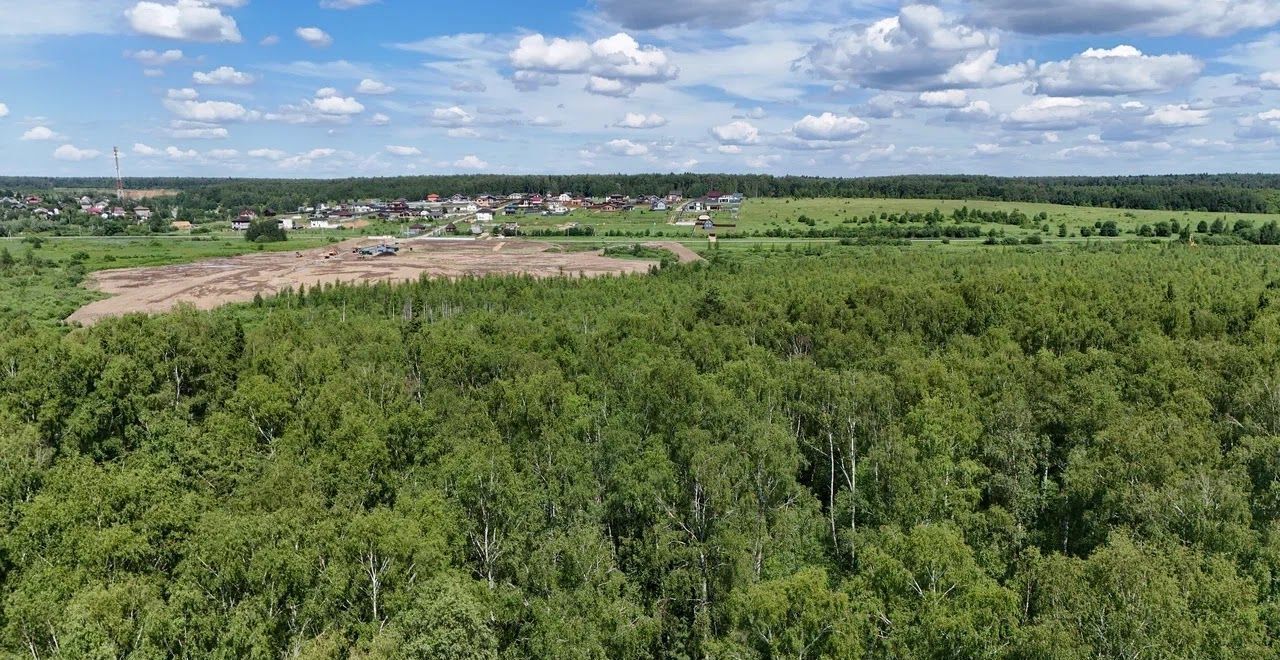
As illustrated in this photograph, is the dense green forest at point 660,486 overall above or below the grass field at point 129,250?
below

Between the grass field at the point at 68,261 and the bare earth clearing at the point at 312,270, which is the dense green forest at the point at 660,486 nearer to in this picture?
the grass field at the point at 68,261

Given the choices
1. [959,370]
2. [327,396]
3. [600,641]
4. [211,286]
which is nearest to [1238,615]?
[600,641]

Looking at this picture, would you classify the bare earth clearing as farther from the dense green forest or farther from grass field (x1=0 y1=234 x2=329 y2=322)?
the dense green forest

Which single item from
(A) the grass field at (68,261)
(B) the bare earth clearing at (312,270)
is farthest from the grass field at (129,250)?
(B) the bare earth clearing at (312,270)

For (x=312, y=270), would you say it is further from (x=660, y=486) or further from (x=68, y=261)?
(x=660, y=486)

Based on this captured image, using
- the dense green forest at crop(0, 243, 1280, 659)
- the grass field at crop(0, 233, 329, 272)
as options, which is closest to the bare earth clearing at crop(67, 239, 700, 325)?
Result: the grass field at crop(0, 233, 329, 272)

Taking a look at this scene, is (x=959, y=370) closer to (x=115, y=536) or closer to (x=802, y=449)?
(x=802, y=449)

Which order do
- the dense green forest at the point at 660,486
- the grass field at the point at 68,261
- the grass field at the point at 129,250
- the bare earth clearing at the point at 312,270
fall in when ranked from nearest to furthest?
1. the dense green forest at the point at 660,486
2. the grass field at the point at 68,261
3. the bare earth clearing at the point at 312,270
4. the grass field at the point at 129,250
